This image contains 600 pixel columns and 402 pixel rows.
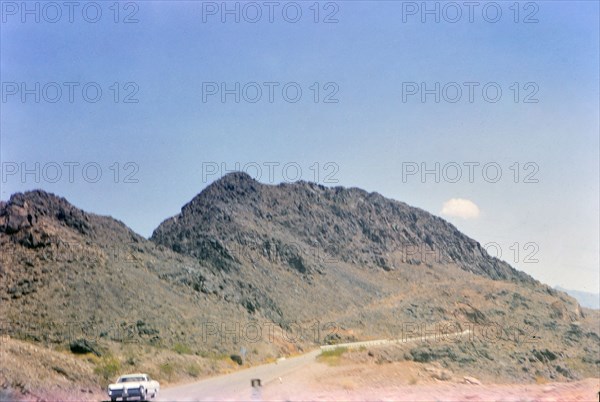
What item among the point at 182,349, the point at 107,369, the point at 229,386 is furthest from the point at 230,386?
the point at 182,349

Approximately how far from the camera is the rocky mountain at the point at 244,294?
153ft

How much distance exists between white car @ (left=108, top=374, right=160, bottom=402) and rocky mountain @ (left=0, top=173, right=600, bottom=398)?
4126 millimetres

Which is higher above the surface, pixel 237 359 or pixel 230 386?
pixel 237 359

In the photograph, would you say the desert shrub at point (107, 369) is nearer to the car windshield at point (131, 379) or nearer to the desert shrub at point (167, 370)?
the desert shrub at point (167, 370)

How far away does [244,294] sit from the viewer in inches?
3054

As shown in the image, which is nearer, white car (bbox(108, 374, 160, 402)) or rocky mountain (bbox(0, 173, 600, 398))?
white car (bbox(108, 374, 160, 402))

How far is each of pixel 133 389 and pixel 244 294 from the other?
49.2 meters

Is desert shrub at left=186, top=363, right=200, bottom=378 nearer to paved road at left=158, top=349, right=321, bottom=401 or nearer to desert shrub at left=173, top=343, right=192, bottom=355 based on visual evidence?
paved road at left=158, top=349, right=321, bottom=401

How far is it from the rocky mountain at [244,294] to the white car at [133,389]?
413 centimetres

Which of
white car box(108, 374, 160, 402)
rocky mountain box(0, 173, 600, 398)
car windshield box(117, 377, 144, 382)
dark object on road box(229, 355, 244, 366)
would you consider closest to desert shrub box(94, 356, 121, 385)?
rocky mountain box(0, 173, 600, 398)

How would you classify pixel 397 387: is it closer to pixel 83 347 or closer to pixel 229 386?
pixel 229 386

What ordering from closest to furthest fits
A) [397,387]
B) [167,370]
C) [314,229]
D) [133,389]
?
[133,389]
[397,387]
[167,370]
[314,229]

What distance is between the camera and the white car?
28312 mm

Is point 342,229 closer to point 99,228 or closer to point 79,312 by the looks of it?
point 99,228
